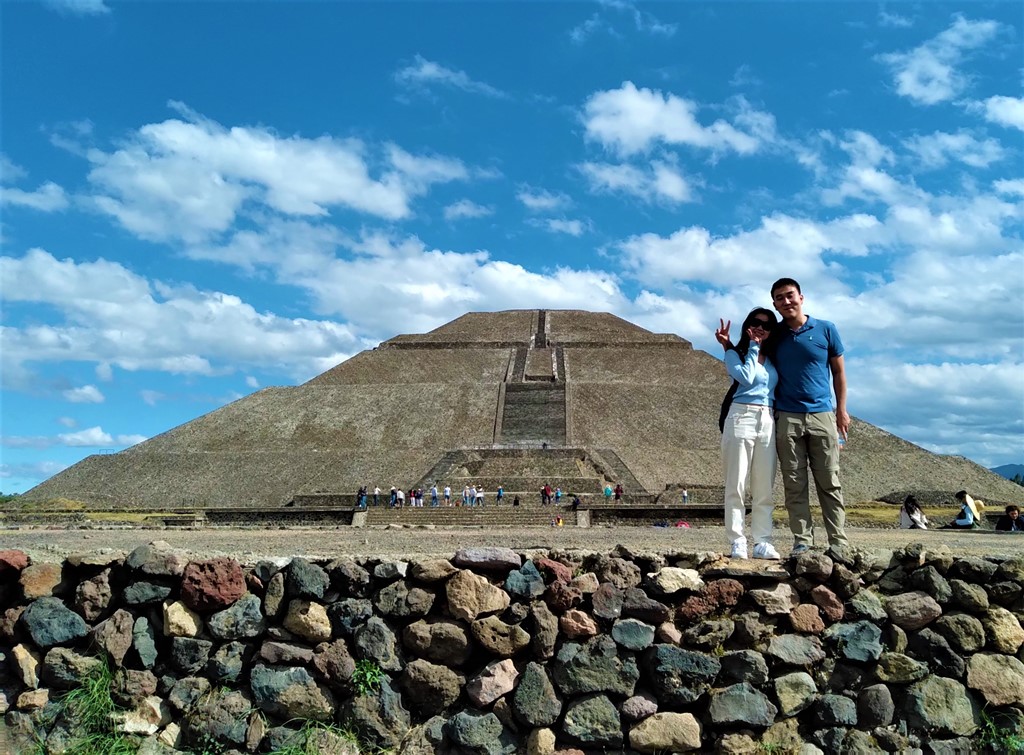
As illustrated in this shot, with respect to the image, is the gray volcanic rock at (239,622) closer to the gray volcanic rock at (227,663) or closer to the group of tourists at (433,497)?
the gray volcanic rock at (227,663)

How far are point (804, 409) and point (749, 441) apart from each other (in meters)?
0.55

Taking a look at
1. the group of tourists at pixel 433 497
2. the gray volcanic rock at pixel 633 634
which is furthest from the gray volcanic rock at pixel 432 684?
the group of tourists at pixel 433 497

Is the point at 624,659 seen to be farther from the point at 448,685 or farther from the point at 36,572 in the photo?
the point at 36,572

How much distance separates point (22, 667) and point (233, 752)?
1.45 meters

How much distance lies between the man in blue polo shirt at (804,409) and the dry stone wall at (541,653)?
3.22 feet

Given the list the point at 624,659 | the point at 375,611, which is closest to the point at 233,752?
the point at 375,611

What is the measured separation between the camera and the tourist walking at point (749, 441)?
18.9 ft

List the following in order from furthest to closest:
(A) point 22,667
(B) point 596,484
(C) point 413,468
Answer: (C) point 413,468
(B) point 596,484
(A) point 22,667

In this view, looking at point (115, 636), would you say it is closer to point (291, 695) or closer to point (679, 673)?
point (291, 695)

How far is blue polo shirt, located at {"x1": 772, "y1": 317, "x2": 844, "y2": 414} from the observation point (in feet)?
19.9

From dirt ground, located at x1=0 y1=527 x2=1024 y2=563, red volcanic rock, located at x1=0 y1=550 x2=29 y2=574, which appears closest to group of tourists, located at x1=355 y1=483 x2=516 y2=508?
dirt ground, located at x1=0 y1=527 x2=1024 y2=563

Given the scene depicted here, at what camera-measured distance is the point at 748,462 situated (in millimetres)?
5848

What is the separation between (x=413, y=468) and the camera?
38.6 m

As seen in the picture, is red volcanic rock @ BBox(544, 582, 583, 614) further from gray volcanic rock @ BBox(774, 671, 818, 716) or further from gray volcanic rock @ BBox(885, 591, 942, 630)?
gray volcanic rock @ BBox(885, 591, 942, 630)
